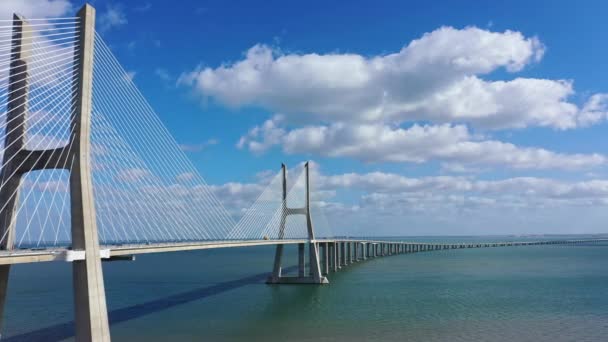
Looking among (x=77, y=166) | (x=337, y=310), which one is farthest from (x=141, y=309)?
(x=77, y=166)

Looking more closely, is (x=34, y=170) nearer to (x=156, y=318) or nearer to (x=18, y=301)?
(x=156, y=318)

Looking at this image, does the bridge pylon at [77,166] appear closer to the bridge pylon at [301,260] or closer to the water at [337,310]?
the water at [337,310]

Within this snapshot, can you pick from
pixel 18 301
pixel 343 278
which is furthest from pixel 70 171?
pixel 343 278

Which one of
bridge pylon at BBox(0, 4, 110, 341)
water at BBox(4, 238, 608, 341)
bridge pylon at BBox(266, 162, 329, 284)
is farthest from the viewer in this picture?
bridge pylon at BBox(266, 162, 329, 284)

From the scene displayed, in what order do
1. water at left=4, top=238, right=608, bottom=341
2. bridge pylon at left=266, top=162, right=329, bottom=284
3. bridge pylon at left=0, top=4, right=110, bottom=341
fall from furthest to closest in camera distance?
bridge pylon at left=266, top=162, right=329, bottom=284, water at left=4, top=238, right=608, bottom=341, bridge pylon at left=0, top=4, right=110, bottom=341

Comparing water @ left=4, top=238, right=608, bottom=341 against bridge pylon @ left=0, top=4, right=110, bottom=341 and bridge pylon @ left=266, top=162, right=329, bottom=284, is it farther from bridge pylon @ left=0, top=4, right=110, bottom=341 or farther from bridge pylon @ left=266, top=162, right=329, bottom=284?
bridge pylon @ left=0, top=4, right=110, bottom=341

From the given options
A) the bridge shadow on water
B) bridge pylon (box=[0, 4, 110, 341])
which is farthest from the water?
bridge pylon (box=[0, 4, 110, 341])

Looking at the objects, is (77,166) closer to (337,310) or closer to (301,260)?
(337,310)

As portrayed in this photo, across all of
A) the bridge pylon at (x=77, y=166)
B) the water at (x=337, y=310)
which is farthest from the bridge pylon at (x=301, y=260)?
the bridge pylon at (x=77, y=166)
